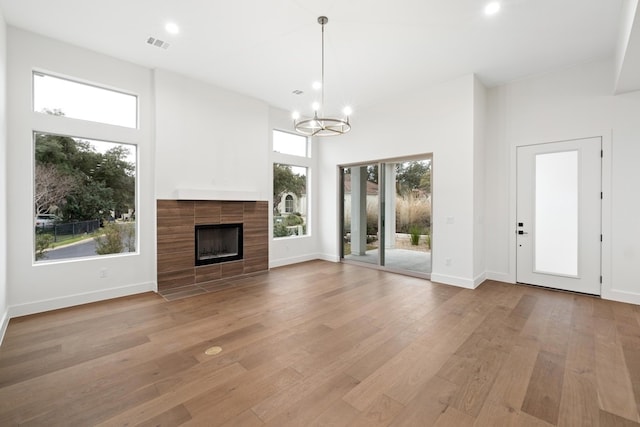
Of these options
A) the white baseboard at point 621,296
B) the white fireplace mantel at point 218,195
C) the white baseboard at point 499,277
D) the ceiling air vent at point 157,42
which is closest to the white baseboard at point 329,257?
the white fireplace mantel at point 218,195

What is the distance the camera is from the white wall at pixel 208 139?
4668mm

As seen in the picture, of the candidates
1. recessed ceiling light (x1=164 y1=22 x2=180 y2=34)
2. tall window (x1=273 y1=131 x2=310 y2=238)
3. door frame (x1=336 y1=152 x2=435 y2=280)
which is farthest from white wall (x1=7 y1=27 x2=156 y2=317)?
door frame (x1=336 y1=152 x2=435 y2=280)

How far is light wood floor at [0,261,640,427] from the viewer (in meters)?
1.91

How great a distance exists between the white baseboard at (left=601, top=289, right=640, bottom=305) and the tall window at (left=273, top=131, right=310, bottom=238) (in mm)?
5451

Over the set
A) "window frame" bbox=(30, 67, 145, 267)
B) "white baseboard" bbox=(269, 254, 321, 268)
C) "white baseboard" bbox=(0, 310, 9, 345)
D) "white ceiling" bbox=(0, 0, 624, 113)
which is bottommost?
"white baseboard" bbox=(0, 310, 9, 345)

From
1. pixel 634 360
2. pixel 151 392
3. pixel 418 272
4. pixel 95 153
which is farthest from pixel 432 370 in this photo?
pixel 95 153

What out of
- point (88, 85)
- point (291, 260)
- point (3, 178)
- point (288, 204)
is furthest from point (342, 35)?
point (291, 260)

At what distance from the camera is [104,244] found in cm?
428

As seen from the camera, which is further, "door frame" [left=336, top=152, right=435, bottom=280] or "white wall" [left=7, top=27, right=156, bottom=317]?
"door frame" [left=336, top=152, right=435, bottom=280]

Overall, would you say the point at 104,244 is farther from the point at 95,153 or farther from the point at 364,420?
the point at 364,420

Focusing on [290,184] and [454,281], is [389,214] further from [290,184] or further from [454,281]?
[290,184]

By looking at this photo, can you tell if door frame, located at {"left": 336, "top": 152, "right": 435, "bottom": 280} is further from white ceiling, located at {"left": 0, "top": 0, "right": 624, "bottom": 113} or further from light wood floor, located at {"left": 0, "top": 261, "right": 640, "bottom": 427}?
light wood floor, located at {"left": 0, "top": 261, "right": 640, "bottom": 427}

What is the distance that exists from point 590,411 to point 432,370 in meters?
1.00

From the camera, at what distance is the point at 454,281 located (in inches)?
193
